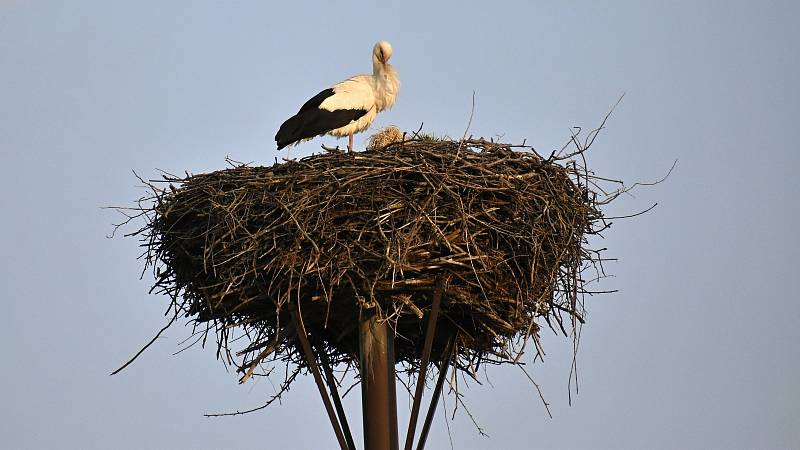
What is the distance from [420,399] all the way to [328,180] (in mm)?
1575

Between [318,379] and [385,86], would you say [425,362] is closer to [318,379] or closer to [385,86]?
[318,379]

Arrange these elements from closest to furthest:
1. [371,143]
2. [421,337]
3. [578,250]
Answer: [578,250] < [421,337] < [371,143]

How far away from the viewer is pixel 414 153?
895cm

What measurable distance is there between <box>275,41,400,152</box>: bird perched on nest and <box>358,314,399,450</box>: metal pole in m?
2.62

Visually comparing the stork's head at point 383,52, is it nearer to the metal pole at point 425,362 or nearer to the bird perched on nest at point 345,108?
the bird perched on nest at point 345,108

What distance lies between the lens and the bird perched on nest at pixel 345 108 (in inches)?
450

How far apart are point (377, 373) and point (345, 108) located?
10.2 ft

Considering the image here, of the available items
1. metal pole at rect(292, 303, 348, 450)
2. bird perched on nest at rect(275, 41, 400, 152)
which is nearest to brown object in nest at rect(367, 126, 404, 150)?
bird perched on nest at rect(275, 41, 400, 152)

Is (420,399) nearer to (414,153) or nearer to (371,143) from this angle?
(414,153)

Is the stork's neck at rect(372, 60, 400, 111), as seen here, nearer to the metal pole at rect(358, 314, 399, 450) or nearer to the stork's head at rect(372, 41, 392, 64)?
the stork's head at rect(372, 41, 392, 64)

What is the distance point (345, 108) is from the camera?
11555mm

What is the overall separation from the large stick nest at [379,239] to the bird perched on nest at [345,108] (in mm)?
2106

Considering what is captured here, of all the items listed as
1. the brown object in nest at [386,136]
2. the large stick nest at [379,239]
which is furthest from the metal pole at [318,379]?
the brown object in nest at [386,136]

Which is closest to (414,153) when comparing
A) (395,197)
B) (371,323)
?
(395,197)
